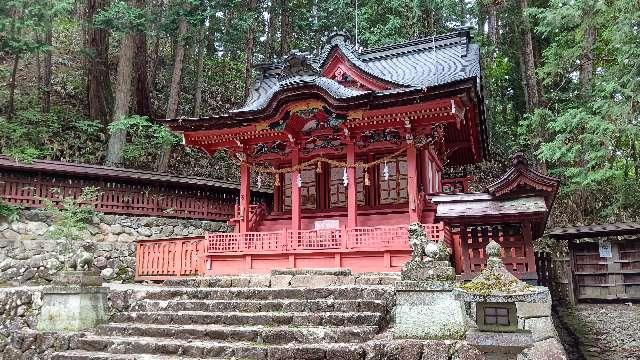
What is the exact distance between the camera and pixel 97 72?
19578 mm

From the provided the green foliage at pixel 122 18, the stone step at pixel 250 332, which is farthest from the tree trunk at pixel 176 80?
the stone step at pixel 250 332

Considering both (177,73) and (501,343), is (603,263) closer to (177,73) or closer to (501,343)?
(501,343)

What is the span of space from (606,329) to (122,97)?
16.1 metres

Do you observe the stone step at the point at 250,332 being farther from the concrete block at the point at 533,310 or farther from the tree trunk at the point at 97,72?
the tree trunk at the point at 97,72

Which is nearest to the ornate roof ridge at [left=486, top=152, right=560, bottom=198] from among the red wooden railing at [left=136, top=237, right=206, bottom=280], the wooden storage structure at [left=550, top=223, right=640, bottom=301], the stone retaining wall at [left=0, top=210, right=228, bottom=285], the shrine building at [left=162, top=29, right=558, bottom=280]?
the shrine building at [left=162, top=29, right=558, bottom=280]

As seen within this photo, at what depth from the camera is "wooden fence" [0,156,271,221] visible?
12664mm

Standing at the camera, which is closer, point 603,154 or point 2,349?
point 2,349

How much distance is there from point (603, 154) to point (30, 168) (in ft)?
48.8

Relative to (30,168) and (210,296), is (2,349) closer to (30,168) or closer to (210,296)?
(210,296)

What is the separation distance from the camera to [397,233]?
33.6ft

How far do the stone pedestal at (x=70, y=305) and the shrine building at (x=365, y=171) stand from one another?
325cm

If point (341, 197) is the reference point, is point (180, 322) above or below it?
below

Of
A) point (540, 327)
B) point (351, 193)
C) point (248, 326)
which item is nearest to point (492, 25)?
point (351, 193)

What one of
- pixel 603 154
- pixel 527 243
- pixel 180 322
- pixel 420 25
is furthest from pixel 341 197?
pixel 420 25
